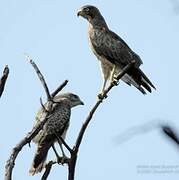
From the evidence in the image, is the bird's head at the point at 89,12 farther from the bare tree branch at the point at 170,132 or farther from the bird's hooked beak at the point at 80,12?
the bare tree branch at the point at 170,132

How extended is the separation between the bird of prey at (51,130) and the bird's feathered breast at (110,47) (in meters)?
1.12

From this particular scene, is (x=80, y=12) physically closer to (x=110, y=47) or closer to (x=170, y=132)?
(x=110, y=47)

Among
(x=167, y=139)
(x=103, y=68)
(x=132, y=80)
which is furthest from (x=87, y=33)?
(x=167, y=139)

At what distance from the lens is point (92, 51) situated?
9.17 m

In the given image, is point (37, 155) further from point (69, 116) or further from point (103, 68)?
point (103, 68)

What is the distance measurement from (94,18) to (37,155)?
3.68 m

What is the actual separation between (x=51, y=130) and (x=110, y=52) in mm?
2167

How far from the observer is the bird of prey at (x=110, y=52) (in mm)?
8016

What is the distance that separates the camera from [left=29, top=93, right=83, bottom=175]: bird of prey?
6.99 m

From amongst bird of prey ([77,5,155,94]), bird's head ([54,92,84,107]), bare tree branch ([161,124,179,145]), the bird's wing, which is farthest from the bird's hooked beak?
bare tree branch ([161,124,179,145])

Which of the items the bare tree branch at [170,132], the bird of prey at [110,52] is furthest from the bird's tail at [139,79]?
the bare tree branch at [170,132]

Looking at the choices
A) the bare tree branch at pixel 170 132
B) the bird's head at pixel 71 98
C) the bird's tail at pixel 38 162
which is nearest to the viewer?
the bare tree branch at pixel 170 132

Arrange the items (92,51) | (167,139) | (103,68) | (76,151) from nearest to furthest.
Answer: (167,139) < (76,151) < (103,68) < (92,51)

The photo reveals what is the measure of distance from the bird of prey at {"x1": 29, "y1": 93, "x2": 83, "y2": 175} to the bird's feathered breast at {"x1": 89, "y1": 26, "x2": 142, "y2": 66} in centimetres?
112
